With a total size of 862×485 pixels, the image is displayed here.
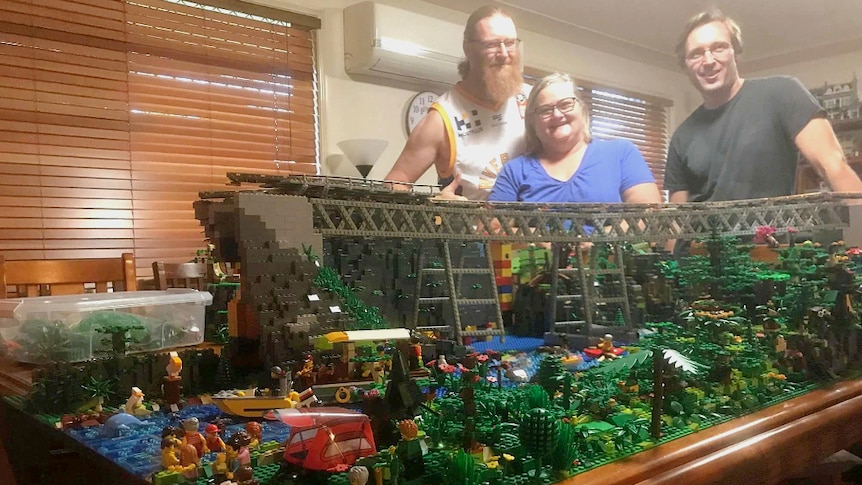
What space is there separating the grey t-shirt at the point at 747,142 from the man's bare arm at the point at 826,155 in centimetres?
2

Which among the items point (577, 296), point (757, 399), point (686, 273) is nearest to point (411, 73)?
point (577, 296)

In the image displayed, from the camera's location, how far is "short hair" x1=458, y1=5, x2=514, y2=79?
129cm

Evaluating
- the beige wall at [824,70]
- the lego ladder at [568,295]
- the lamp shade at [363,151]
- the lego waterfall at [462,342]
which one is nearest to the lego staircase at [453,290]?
the lego waterfall at [462,342]

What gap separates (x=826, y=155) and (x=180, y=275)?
1532 millimetres

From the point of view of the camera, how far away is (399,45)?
1.71 metres

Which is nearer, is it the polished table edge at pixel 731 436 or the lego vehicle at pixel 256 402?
the polished table edge at pixel 731 436

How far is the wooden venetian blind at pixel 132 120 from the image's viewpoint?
4.65 feet

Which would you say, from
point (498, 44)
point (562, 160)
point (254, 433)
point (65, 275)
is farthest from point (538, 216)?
point (65, 275)

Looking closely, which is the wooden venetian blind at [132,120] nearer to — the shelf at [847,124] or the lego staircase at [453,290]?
the lego staircase at [453,290]

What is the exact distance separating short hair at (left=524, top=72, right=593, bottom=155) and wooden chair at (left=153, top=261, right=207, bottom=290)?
2.81ft

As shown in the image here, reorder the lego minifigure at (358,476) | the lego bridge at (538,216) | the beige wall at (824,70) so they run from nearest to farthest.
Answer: the lego minifigure at (358,476)
the lego bridge at (538,216)
the beige wall at (824,70)

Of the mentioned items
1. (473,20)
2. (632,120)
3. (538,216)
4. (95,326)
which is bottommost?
(95,326)

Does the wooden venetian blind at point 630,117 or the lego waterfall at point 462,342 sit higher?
the wooden venetian blind at point 630,117

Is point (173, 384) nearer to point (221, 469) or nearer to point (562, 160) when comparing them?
point (221, 469)
